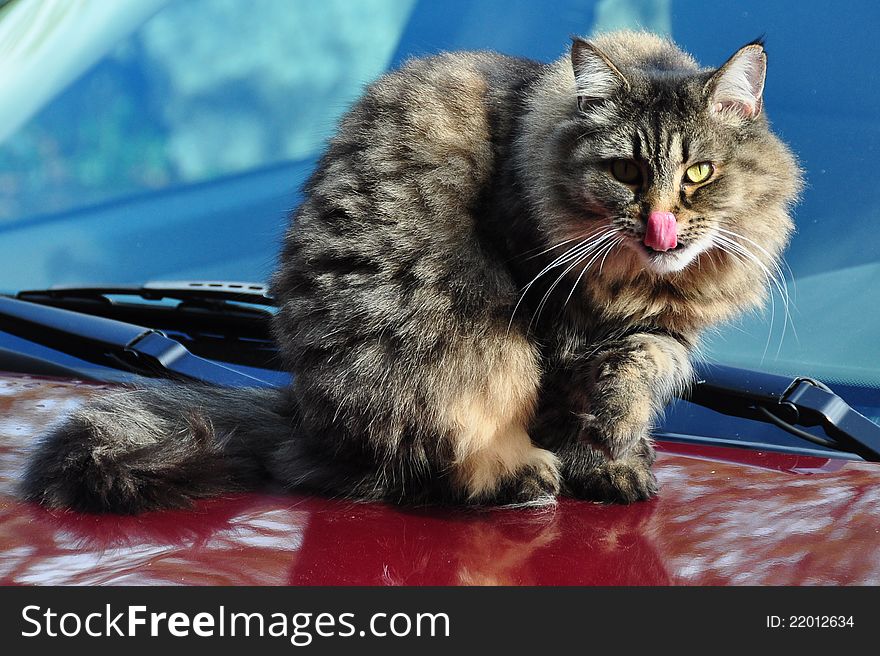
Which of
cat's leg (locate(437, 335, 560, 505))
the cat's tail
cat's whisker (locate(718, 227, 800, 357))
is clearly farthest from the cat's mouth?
the cat's tail

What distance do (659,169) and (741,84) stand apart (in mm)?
272

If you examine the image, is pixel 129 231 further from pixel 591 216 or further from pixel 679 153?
pixel 679 153

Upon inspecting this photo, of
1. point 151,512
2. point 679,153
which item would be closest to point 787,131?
point 679,153

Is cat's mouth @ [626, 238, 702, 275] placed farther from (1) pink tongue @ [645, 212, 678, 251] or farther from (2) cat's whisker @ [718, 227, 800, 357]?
(2) cat's whisker @ [718, 227, 800, 357]

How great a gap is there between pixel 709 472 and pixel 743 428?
27 centimetres

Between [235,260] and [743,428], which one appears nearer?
[743,428]

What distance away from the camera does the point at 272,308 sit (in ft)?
8.00

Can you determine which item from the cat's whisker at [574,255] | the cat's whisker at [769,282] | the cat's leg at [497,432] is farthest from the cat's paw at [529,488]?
the cat's whisker at [769,282]

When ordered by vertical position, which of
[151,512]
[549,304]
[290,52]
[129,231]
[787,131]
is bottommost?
[151,512]

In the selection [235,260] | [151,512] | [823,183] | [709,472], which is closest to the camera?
[151,512]

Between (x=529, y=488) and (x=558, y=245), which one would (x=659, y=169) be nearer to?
(x=558, y=245)

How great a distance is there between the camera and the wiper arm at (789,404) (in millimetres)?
1893

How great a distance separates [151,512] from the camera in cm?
162

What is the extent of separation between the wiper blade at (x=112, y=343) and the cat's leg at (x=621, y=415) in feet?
2.73
